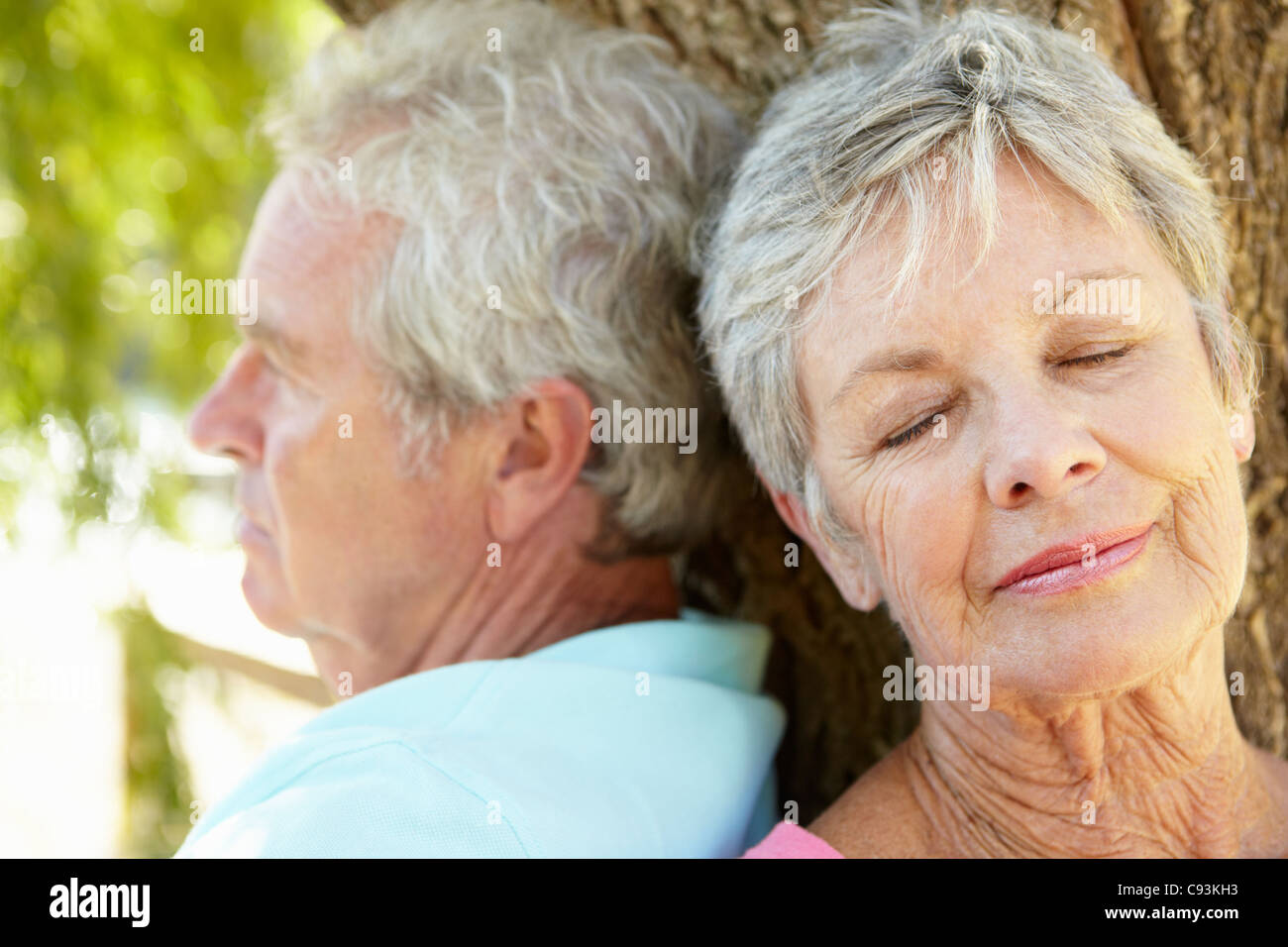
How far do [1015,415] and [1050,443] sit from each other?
55 millimetres

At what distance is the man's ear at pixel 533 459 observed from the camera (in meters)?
1.86

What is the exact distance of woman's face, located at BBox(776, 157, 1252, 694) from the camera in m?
1.30

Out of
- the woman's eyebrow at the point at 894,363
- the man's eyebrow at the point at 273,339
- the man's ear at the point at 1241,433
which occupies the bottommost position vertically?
the man's ear at the point at 1241,433

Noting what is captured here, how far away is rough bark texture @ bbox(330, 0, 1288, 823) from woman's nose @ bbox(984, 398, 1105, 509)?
137mm

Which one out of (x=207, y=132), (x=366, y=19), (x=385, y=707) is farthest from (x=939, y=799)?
(x=207, y=132)

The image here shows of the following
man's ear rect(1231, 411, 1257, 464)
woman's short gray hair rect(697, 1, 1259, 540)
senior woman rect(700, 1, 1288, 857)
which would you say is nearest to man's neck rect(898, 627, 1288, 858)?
senior woman rect(700, 1, 1288, 857)

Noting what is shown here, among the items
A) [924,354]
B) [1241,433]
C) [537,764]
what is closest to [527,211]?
[924,354]

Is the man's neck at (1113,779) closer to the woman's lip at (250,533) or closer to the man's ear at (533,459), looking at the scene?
the man's ear at (533,459)

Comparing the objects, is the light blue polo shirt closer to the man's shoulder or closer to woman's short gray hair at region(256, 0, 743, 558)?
the man's shoulder

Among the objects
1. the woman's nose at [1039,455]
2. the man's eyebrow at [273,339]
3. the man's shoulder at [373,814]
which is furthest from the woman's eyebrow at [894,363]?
the man's eyebrow at [273,339]

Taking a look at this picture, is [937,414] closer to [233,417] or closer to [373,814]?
[373,814]

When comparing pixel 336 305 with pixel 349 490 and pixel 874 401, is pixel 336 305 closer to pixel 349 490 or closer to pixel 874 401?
pixel 349 490

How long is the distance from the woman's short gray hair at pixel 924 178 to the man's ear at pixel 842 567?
47 mm
